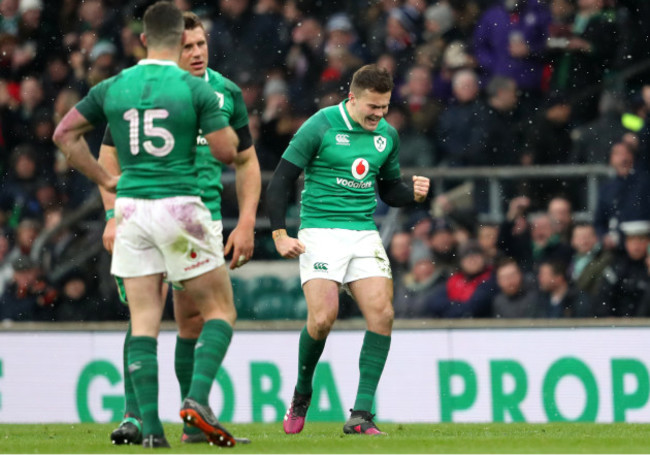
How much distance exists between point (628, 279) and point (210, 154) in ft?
17.4

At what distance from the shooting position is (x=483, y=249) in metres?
11.5

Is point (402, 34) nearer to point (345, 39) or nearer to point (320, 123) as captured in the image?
point (345, 39)

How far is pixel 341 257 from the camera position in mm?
7297

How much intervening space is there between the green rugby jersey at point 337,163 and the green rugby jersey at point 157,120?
1589mm

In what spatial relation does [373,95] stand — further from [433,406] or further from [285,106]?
[285,106]

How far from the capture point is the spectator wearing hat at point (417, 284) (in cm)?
1152

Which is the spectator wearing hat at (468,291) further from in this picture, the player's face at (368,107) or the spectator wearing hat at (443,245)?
the player's face at (368,107)

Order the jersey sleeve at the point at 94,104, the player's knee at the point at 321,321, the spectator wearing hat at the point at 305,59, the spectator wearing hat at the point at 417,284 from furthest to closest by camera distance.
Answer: the spectator wearing hat at the point at 305,59 < the spectator wearing hat at the point at 417,284 < the player's knee at the point at 321,321 < the jersey sleeve at the point at 94,104

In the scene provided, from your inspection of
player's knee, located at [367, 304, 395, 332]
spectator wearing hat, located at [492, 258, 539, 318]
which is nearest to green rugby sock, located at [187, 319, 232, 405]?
player's knee, located at [367, 304, 395, 332]

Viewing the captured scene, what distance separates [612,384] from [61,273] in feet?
17.5

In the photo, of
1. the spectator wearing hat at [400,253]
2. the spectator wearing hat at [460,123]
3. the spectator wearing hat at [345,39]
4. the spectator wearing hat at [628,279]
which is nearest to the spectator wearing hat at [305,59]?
the spectator wearing hat at [345,39]

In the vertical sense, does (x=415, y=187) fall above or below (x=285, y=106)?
below

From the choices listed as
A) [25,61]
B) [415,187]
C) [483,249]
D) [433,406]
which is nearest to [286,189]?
[415,187]

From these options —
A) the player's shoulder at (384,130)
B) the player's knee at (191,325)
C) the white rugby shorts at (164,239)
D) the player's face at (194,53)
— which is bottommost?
the player's knee at (191,325)
